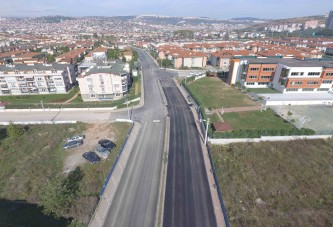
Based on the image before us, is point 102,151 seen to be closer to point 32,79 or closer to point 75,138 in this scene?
point 75,138

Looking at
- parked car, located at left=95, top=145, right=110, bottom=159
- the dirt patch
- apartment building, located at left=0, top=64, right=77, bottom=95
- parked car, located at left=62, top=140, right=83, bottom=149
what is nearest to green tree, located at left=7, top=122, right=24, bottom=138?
parked car, located at left=62, top=140, right=83, bottom=149

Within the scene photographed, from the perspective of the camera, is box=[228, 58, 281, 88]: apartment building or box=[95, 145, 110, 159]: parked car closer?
box=[95, 145, 110, 159]: parked car

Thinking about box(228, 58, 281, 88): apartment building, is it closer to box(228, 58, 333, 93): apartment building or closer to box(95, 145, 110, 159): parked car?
box(228, 58, 333, 93): apartment building

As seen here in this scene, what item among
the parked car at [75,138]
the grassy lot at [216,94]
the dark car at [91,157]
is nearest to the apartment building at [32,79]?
the parked car at [75,138]

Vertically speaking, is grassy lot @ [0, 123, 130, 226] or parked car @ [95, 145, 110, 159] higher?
parked car @ [95, 145, 110, 159]

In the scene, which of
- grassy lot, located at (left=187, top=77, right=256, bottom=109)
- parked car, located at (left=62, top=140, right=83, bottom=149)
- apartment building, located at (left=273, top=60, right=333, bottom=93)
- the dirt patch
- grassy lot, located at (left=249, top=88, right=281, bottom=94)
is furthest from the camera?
grassy lot, located at (left=249, top=88, right=281, bottom=94)

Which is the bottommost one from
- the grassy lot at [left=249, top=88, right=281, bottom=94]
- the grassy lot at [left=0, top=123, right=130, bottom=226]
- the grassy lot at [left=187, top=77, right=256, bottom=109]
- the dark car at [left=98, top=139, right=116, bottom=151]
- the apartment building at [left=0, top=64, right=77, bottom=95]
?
the grassy lot at [left=0, top=123, right=130, bottom=226]

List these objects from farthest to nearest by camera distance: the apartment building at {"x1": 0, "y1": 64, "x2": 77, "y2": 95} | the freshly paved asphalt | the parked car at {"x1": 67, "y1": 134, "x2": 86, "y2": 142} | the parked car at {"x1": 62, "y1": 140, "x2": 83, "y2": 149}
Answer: the apartment building at {"x1": 0, "y1": 64, "x2": 77, "y2": 95} < the parked car at {"x1": 67, "y1": 134, "x2": 86, "y2": 142} < the parked car at {"x1": 62, "y1": 140, "x2": 83, "y2": 149} < the freshly paved asphalt
